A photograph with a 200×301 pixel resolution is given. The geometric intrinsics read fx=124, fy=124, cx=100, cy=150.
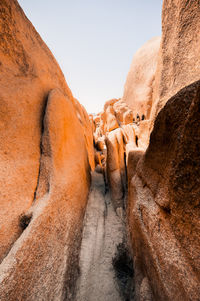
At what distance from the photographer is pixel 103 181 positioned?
4480 mm

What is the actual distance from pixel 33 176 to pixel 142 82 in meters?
9.01

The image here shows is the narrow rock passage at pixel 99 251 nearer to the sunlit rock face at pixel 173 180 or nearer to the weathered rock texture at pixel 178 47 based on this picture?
the sunlit rock face at pixel 173 180

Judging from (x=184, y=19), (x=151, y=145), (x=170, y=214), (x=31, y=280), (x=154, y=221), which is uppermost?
(x=184, y=19)

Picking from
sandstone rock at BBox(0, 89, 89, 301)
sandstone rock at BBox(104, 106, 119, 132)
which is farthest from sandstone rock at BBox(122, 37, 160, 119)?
sandstone rock at BBox(0, 89, 89, 301)

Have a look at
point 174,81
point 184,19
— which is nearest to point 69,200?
point 174,81

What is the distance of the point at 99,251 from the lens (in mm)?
2346

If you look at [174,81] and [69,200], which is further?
[69,200]

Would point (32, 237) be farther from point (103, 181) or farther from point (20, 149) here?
point (103, 181)

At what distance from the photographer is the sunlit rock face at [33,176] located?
55.7 inches

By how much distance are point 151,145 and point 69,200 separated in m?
1.72

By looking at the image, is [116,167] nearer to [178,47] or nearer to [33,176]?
[33,176]

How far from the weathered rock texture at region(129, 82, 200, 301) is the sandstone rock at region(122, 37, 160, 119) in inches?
283

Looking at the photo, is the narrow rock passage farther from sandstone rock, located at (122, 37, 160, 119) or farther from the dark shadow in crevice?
sandstone rock, located at (122, 37, 160, 119)

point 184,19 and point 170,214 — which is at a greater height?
point 184,19
